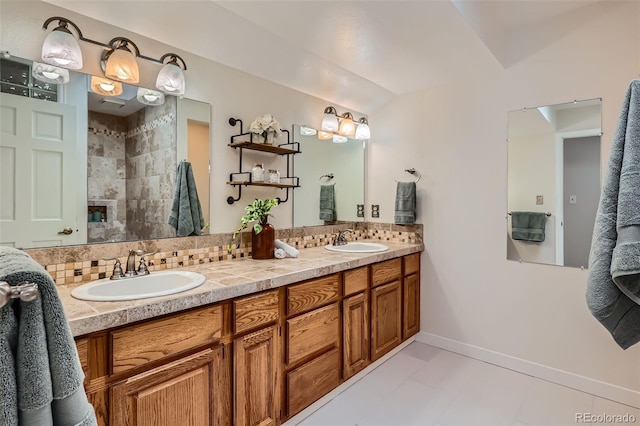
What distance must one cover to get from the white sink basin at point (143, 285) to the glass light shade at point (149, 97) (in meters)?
0.93

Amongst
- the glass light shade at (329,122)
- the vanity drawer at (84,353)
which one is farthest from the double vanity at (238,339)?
the glass light shade at (329,122)

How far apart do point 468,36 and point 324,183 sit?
1492mm

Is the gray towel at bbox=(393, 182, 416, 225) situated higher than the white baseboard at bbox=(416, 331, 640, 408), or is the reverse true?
the gray towel at bbox=(393, 182, 416, 225)

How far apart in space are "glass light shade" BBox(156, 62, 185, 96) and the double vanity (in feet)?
3.31

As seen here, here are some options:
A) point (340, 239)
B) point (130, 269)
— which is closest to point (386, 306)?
point (340, 239)

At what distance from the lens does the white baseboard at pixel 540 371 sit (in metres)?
2.04

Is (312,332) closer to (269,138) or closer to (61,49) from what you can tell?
(269,138)

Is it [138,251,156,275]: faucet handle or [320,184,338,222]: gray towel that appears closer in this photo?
[138,251,156,275]: faucet handle

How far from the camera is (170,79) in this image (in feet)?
5.89

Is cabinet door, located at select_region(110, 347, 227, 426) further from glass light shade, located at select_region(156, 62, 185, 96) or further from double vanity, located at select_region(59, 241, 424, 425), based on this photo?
glass light shade, located at select_region(156, 62, 185, 96)

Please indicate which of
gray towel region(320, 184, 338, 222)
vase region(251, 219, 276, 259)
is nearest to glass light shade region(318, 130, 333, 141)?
gray towel region(320, 184, 338, 222)

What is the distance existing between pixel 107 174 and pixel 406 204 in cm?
219

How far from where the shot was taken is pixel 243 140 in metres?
2.18

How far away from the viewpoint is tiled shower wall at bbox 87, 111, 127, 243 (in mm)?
1589
